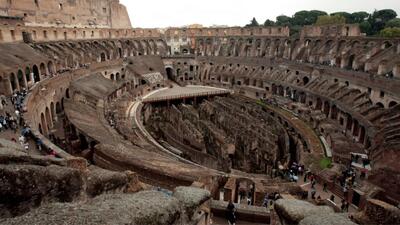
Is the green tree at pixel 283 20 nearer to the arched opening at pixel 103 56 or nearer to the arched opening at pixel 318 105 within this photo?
the arched opening at pixel 318 105

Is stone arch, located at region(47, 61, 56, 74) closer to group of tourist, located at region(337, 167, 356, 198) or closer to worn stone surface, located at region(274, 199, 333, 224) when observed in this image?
group of tourist, located at region(337, 167, 356, 198)

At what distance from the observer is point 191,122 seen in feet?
95.4

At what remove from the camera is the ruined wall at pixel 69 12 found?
130 ft

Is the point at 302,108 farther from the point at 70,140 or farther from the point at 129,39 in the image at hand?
the point at 129,39

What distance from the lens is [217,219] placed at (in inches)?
421

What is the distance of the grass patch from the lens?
59.3 feet

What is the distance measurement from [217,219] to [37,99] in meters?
18.0

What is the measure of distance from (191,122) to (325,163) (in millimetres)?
14199

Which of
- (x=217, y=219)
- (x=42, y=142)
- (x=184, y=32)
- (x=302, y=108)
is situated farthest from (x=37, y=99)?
(x=184, y=32)

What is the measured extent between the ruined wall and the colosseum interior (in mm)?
210

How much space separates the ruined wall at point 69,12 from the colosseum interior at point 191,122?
0.21 m

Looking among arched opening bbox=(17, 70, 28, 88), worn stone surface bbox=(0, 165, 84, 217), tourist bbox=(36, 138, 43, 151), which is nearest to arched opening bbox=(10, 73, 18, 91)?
arched opening bbox=(17, 70, 28, 88)

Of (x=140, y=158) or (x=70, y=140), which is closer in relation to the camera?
(x=140, y=158)

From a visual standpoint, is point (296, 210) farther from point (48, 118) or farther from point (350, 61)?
point (350, 61)
